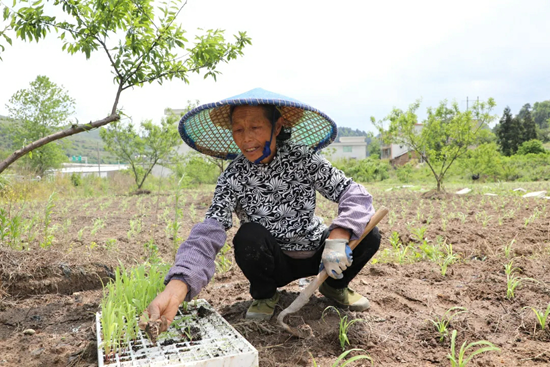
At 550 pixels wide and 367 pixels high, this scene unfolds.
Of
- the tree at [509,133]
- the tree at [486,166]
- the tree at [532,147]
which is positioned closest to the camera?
the tree at [486,166]

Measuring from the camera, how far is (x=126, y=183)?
15516 mm

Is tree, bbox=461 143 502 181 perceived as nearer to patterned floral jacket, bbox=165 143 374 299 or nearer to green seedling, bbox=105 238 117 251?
green seedling, bbox=105 238 117 251

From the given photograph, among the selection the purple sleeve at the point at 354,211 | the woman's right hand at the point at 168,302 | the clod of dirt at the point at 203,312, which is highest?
the purple sleeve at the point at 354,211

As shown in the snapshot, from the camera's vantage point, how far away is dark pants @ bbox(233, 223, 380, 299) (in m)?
2.01

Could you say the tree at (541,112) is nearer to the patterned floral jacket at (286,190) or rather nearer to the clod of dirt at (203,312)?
the patterned floral jacket at (286,190)

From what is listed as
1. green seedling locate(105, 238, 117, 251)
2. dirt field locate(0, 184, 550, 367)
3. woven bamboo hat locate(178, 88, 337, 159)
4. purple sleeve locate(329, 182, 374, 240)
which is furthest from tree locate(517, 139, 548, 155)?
purple sleeve locate(329, 182, 374, 240)

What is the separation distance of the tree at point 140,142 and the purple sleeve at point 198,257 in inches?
478

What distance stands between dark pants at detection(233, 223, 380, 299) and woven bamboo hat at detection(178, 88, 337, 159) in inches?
26.1

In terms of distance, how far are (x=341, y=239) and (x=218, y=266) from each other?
176 centimetres

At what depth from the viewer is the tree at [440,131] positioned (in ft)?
30.9

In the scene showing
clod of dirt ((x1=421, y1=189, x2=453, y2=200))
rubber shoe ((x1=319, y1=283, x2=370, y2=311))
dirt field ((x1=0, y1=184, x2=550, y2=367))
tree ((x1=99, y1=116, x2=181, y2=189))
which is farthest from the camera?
tree ((x1=99, y1=116, x2=181, y2=189))

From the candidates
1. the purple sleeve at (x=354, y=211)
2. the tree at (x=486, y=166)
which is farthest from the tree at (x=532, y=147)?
the purple sleeve at (x=354, y=211)

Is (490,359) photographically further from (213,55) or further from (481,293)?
(213,55)

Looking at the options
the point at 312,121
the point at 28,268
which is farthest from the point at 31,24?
the point at 312,121
